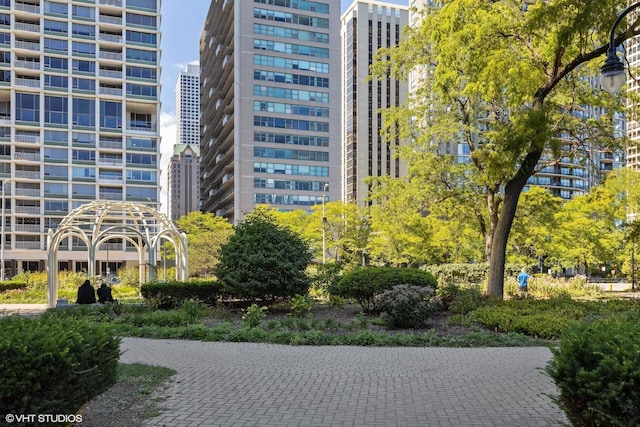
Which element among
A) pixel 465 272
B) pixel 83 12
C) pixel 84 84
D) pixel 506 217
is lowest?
pixel 465 272

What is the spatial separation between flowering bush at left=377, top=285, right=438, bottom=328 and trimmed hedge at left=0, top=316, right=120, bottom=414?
29.5 ft

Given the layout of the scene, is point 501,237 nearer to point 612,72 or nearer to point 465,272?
point 612,72

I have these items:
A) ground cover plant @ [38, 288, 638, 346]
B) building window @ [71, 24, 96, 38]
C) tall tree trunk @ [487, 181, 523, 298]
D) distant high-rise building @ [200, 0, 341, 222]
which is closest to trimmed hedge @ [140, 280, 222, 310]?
ground cover plant @ [38, 288, 638, 346]

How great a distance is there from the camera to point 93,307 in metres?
16.7

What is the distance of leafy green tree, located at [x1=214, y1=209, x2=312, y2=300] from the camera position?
667 inches

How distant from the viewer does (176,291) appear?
1875 centimetres

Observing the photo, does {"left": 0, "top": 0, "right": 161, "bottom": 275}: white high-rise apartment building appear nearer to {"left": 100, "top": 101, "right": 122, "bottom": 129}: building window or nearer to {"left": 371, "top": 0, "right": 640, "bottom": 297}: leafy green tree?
{"left": 100, "top": 101, "right": 122, "bottom": 129}: building window

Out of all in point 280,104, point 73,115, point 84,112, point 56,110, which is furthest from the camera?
point 280,104

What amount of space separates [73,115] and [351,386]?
71031 millimetres

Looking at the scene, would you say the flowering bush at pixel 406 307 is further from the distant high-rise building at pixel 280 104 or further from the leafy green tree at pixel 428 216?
the distant high-rise building at pixel 280 104

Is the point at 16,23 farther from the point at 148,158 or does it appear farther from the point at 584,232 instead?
the point at 584,232

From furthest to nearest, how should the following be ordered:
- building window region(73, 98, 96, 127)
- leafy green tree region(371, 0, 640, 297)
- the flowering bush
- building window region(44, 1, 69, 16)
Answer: building window region(73, 98, 96, 127), building window region(44, 1, 69, 16), leafy green tree region(371, 0, 640, 297), the flowering bush

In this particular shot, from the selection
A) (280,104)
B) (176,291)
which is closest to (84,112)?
(280,104)

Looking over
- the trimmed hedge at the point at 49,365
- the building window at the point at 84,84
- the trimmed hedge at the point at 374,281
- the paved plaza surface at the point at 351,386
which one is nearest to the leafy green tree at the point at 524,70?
the trimmed hedge at the point at 374,281
